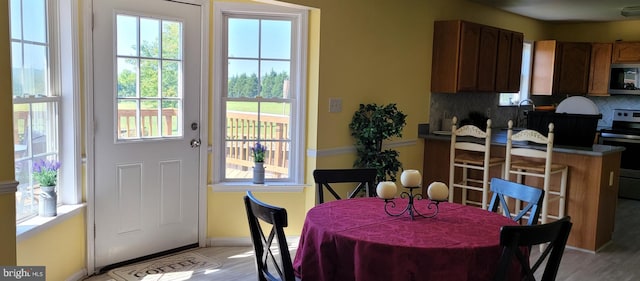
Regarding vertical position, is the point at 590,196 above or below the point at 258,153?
below

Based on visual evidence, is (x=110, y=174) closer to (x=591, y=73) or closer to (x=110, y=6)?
(x=110, y=6)

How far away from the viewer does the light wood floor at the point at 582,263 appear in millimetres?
3643

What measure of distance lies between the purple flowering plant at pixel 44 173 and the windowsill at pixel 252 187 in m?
1.24

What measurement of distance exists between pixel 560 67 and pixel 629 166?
156cm

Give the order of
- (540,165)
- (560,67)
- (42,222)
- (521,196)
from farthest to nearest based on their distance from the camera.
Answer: (560,67)
(540,165)
(42,222)
(521,196)

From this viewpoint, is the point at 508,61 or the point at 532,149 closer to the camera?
the point at 532,149

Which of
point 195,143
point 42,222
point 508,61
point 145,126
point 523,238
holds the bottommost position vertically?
point 42,222

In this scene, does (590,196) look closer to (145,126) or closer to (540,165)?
(540,165)

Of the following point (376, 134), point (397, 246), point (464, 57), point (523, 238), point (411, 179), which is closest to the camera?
point (523, 238)

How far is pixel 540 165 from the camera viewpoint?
4.42 meters

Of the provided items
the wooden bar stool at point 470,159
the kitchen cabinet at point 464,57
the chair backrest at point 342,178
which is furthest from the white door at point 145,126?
the kitchen cabinet at point 464,57

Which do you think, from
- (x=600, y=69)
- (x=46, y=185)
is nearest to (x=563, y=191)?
(x=600, y=69)

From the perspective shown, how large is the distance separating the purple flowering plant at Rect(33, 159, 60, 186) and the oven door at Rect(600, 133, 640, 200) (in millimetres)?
6162

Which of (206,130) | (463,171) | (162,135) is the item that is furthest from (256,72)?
(463,171)
